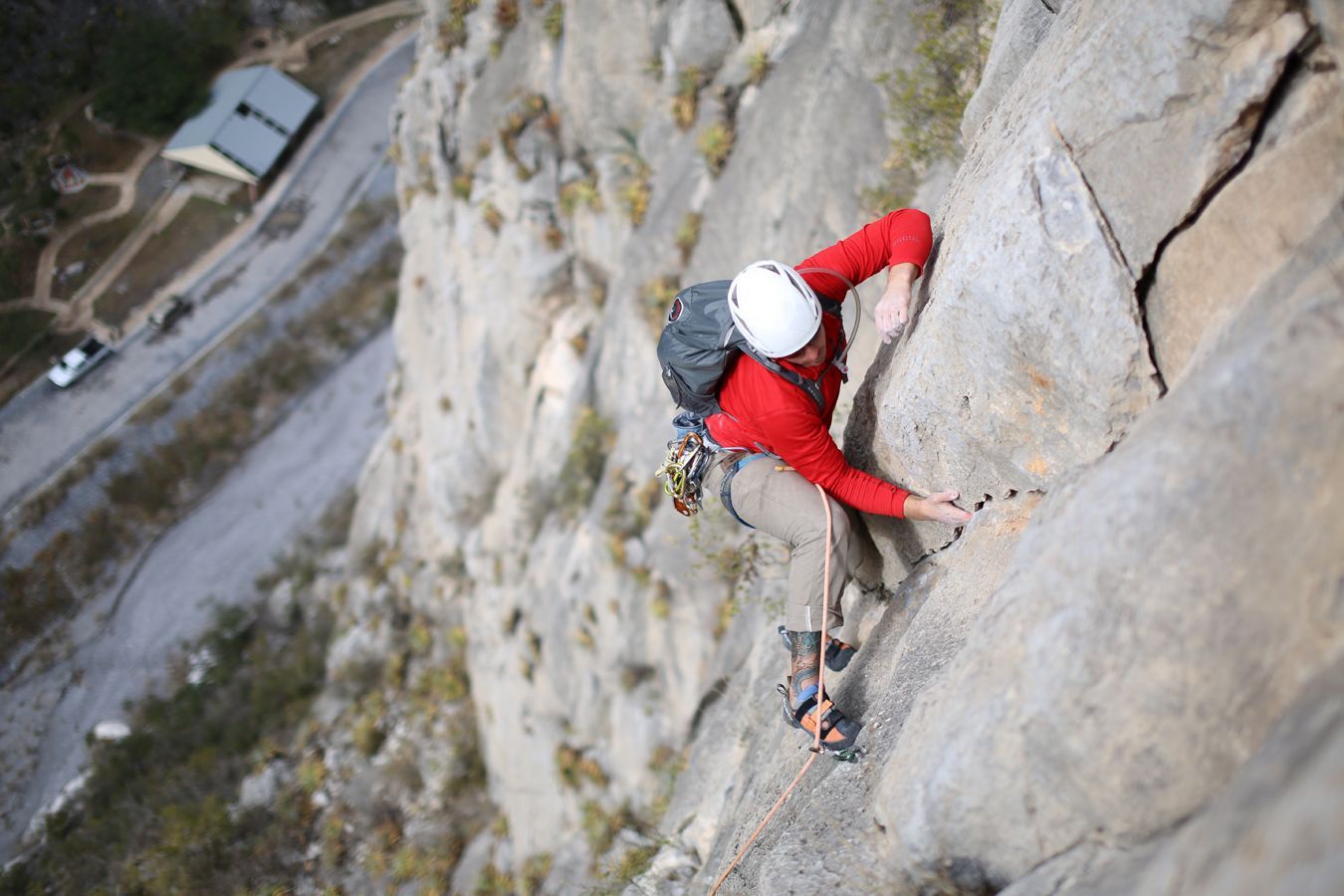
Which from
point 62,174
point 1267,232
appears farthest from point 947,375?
point 62,174

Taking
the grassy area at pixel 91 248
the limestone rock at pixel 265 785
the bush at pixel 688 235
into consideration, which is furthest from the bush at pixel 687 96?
the grassy area at pixel 91 248

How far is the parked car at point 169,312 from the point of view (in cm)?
3459

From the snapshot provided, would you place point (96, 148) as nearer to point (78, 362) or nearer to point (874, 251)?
point (78, 362)

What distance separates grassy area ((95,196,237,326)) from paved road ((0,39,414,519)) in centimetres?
193

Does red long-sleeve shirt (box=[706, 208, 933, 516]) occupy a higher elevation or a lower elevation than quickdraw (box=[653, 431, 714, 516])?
higher

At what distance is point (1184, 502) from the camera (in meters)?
3.14

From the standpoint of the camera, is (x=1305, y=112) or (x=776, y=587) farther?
(x=776, y=587)

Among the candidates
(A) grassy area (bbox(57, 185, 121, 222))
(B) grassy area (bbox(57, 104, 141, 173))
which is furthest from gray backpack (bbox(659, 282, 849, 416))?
(B) grassy area (bbox(57, 104, 141, 173))

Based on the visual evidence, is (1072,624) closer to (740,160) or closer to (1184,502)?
(1184,502)

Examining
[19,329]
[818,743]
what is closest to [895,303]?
[818,743]

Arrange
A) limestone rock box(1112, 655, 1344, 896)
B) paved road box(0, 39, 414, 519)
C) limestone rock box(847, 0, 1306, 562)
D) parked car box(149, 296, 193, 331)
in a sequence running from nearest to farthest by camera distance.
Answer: limestone rock box(1112, 655, 1344, 896) → limestone rock box(847, 0, 1306, 562) → paved road box(0, 39, 414, 519) → parked car box(149, 296, 193, 331)

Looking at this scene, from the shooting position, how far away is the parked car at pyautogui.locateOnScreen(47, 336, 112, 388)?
3309cm

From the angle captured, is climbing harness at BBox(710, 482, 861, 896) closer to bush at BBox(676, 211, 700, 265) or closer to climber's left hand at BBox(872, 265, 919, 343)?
climber's left hand at BBox(872, 265, 919, 343)

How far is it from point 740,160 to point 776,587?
6081 mm
